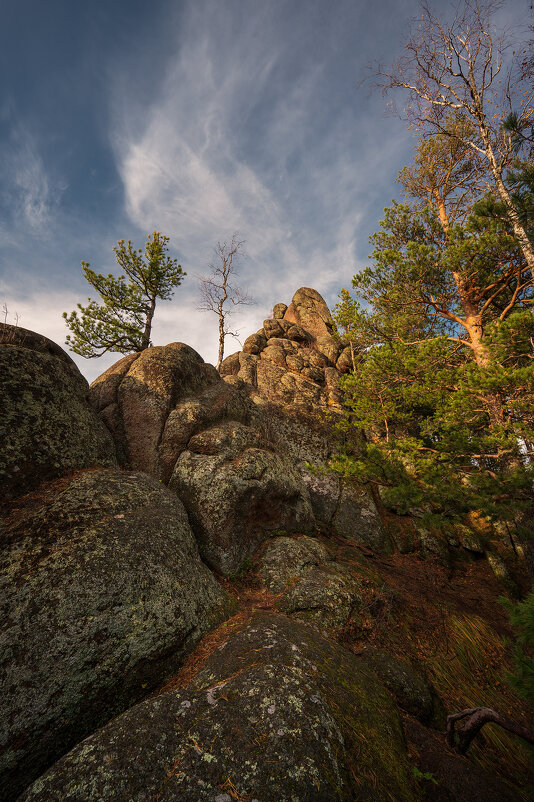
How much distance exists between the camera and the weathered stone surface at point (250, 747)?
2.56m

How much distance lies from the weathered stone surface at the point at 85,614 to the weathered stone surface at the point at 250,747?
125 centimetres

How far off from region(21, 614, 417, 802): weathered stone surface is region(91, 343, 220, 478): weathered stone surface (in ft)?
24.6

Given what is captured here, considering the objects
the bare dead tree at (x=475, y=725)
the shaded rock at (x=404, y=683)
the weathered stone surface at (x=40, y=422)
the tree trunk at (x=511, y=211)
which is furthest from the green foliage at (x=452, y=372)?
the weathered stone surface at (x=40, y=422)

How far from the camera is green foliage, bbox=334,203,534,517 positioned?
8.18 m

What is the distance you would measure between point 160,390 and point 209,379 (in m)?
3.07

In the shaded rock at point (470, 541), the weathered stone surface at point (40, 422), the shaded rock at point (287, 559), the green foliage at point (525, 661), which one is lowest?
the shaded rock at point (470, 541)

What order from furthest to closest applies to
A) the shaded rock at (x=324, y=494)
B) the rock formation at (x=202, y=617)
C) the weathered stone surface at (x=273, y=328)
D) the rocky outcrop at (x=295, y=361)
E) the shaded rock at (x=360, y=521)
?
the weathered stone surface at (x=273, y=328) → the rocky outcrop at (x=295, y=361) → the shaded rock at (x=324, y=494) → the shaded rock at (x=360, y=521) → the rock formation at (x=202, y=617)

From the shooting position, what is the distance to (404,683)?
510cm

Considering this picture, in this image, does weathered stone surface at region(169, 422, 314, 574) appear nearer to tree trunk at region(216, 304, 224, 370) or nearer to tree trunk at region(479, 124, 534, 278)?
tree trunk at region(479, 124, 534, 278)

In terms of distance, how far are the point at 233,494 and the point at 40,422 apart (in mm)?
5184

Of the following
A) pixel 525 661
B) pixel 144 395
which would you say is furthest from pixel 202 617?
pixel 144 395

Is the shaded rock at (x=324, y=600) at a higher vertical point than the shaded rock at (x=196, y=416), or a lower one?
lower

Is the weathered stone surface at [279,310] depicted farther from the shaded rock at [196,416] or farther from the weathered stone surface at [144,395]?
the weathered stone surface at [144,395]

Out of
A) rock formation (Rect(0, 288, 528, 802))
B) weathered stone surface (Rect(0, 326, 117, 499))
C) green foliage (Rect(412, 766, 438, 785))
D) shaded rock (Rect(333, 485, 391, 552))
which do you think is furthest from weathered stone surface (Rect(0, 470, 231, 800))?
shaded rock (Rect(333, 485, 391, 552))
